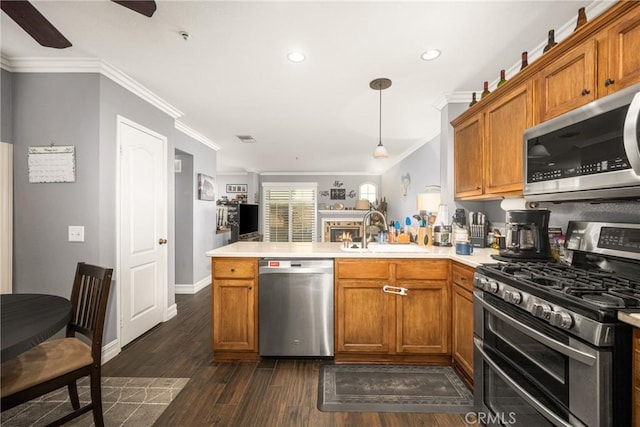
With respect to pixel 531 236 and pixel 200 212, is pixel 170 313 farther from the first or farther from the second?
pixel 531 236

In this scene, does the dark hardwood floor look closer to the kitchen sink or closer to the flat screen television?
the kitchen sink

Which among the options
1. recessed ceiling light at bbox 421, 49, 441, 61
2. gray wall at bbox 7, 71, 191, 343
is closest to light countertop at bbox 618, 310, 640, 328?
recessed ceiling light at bbox 421, 49, 441, 61

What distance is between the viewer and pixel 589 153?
1404 mm

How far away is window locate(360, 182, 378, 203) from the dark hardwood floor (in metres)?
6.68

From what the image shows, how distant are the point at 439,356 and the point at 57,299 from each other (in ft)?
8.63

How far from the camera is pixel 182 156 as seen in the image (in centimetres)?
455

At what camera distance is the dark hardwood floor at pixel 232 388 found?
70.7 inches

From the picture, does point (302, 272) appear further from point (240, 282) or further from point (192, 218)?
point (192, 218)

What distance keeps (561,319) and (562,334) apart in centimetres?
8

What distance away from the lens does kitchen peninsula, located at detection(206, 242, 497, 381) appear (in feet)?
7.85

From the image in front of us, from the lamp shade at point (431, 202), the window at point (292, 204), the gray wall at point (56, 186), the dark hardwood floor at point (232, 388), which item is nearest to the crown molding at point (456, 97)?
the lamp shade at point (431, 202)

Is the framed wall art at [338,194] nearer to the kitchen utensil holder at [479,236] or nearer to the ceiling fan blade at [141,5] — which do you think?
the kitchen utensil holder at [479,236]

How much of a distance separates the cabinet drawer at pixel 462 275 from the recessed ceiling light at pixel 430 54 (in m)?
1.62

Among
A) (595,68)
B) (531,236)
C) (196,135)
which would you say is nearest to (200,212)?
(196,135)
